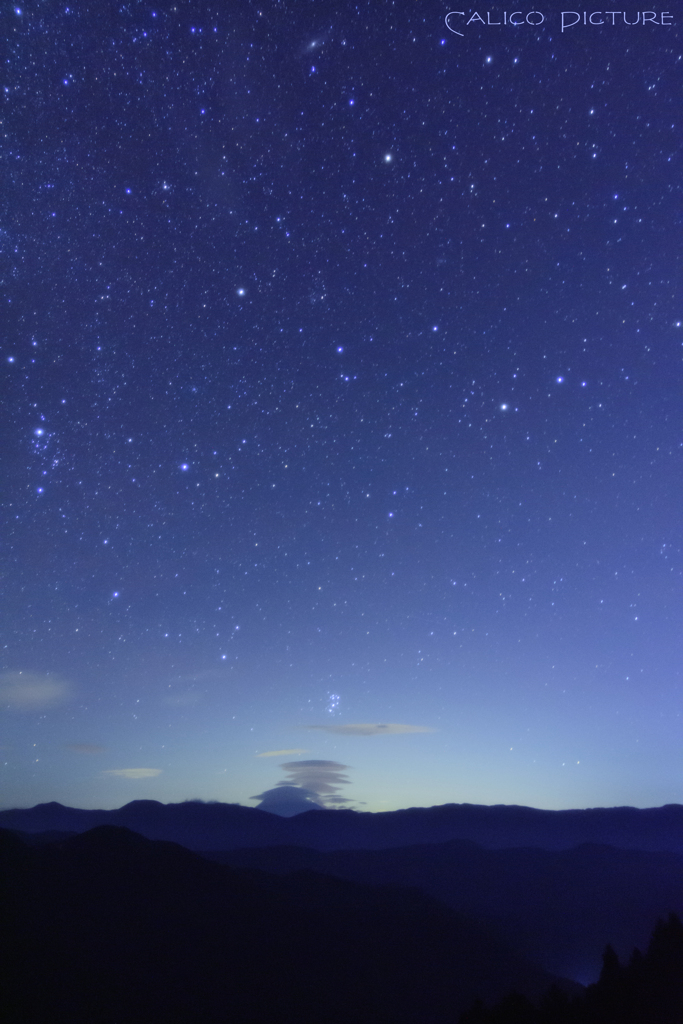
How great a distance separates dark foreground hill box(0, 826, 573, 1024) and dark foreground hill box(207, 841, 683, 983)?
20861 millimetres

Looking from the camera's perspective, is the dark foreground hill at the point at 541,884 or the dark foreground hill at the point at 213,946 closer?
the dark foreground hill at the point at 213,946

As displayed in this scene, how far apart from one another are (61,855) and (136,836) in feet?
34.9

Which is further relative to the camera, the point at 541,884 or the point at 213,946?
the point at 541,884

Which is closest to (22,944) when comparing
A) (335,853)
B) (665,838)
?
(335,853)

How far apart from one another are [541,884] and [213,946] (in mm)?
87494

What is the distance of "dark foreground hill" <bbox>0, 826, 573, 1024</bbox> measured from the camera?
58125 mm

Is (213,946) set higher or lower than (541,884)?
lower

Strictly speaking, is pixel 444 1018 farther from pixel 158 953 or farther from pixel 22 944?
pixel 22 944

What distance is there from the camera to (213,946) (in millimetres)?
71125

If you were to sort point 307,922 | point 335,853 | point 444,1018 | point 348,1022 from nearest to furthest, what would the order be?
1. point 348,1022
2. point 444,1018
3. point 307,922
4. point 335,853

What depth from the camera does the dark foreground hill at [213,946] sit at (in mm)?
58125

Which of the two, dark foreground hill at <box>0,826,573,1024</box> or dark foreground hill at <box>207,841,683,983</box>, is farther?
dark foreground hill at <box>207,841,683,983</box>

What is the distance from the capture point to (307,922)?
75750mm

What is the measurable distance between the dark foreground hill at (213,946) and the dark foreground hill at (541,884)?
68.4 ft
